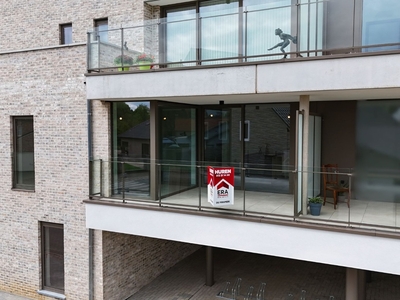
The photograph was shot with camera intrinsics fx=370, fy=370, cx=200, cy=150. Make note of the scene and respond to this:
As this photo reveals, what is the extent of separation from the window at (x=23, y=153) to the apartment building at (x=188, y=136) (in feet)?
0.12

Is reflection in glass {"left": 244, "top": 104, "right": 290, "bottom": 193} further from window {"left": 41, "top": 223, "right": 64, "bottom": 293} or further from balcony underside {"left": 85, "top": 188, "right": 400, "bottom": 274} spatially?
window {"left": 41, "top": 223, "right": 64, "bottom": 293}

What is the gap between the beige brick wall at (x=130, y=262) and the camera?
8672 mm

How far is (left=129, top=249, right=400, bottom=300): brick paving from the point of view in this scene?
916 centimetres

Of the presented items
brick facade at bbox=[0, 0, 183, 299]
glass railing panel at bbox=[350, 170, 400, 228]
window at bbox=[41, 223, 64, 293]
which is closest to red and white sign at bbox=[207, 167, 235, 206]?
glass railing panel at bbox=[350, 170, 400, 228]

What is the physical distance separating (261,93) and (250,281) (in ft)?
18.3

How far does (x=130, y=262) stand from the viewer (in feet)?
30.6

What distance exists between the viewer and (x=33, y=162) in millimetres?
9188

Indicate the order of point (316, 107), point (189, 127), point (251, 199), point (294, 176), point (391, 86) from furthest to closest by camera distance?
point (189, 127)
point (316, 107)
point (251, 199)
point (294, 176)
point (391, 86)

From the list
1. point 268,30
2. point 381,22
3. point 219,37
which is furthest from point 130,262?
point 381,22

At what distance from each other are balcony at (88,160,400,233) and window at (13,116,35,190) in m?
2.12

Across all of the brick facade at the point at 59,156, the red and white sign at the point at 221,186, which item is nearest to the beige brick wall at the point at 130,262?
the brick facade at the point at 59,156

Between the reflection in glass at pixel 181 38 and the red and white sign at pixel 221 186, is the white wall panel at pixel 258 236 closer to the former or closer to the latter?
the red and white sign at pixel 221 186

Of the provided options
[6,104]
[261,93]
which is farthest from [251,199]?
[6,104]

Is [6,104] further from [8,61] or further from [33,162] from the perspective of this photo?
[33,162]
